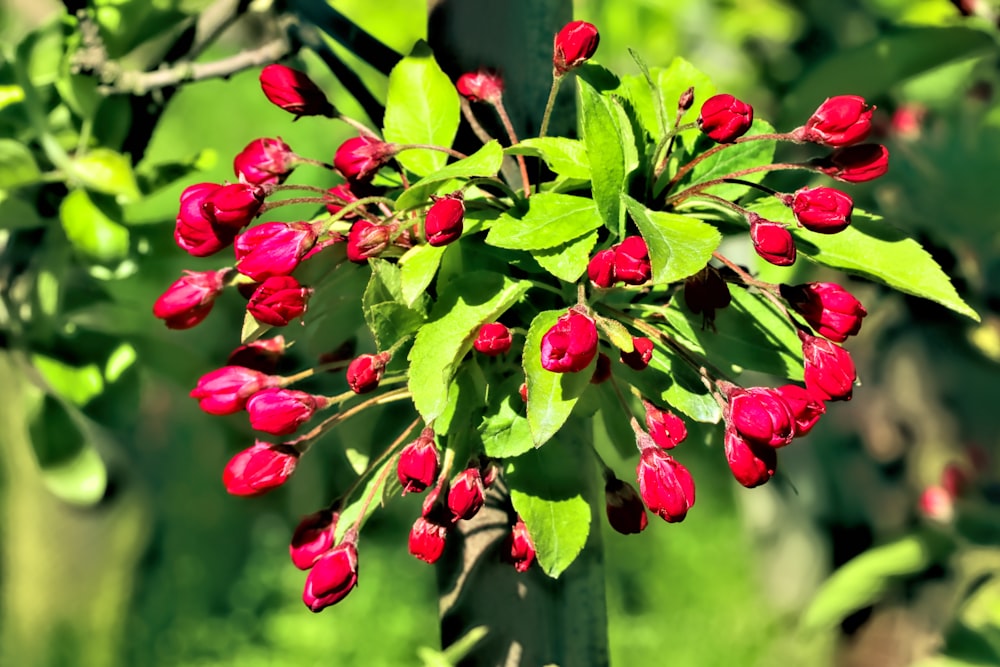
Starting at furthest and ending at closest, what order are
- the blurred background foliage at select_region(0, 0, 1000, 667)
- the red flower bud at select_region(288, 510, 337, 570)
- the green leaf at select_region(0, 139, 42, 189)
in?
the blurred background foliage at select_region(0, 0, 1000, 667) → the green leaf at select_region(0, 139, 42, 189) → the red flower bud at select_region(288, 510, 337, 570)

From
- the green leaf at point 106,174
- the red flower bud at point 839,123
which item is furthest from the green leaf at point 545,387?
the green leaf at point 106,174

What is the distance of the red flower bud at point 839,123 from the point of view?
2.59ft

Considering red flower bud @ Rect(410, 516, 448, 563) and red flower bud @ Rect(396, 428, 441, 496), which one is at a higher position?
red flower bud @ Rect(396, 428, 441, 496)

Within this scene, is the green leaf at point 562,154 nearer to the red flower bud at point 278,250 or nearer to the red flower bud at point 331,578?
the red flower bud at point 278,250

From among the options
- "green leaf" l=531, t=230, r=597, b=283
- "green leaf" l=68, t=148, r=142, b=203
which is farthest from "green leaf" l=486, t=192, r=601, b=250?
"green leaf" l=68, t=148, r=142, b=203

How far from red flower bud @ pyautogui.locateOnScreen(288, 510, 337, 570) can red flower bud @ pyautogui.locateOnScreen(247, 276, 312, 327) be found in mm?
209

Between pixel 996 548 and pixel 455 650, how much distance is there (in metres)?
1.66

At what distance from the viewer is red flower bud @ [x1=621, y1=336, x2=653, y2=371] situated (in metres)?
0.78

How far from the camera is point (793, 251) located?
77cm

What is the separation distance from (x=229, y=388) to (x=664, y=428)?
1.27 feet

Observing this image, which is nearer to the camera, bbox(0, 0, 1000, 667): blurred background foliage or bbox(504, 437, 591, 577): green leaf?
bbox(504, 437, 591, 577): green leaf

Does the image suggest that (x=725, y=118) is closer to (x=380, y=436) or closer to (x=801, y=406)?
(x=801, y=406)

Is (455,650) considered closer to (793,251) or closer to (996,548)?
(793,251)

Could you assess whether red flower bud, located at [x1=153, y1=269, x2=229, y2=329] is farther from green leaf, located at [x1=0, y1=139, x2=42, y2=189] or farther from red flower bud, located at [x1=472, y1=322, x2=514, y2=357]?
green leaf, located at [x1=0, y1=139, x2=42, y2=189]
